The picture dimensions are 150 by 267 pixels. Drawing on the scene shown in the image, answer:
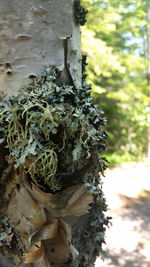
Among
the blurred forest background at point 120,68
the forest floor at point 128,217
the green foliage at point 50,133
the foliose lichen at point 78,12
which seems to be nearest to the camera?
the green foliage at point 50,133

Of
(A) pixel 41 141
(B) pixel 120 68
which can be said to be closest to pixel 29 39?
Result: (A) pixel 41 141

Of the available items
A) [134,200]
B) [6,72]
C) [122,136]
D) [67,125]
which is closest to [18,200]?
[67,125]

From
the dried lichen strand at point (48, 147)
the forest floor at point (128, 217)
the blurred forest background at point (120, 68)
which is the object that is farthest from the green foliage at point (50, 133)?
the blurred forest background at point (120, 68)

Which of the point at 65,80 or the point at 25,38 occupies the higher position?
the point at 25,38

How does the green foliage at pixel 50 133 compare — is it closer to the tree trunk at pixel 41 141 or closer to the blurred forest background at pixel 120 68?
the tree trunk at pixel 41 141

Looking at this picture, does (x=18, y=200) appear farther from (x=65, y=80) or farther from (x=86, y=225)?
(x=65, y=80)

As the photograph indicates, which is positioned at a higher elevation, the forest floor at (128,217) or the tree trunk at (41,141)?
the tree trunk at (41,141)
